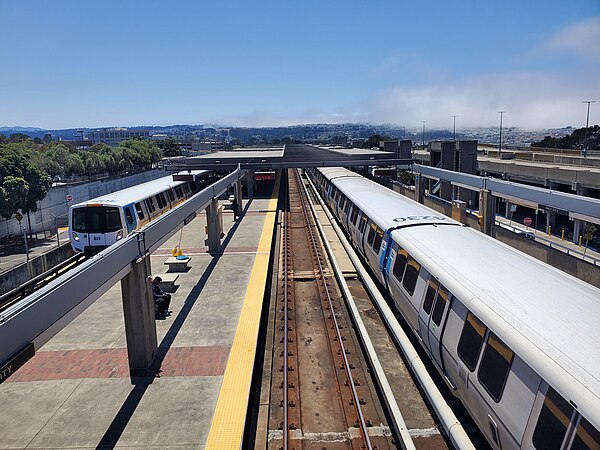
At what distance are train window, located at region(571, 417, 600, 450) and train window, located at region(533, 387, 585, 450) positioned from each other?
0.42 feet

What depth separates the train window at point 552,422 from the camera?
4.29 meters

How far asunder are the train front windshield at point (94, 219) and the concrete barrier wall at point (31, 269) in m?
1.44

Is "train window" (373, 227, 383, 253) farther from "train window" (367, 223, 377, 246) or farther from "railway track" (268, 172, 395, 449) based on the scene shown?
"railway track" (268, 172, 395, 449)

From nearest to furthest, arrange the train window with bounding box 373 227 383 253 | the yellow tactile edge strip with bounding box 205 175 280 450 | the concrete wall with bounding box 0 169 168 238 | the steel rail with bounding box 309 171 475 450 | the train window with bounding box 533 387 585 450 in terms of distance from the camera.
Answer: the train window with bounding box 533 387 585 450 → the steel rail with bounding box 309 171 475 450 → the yellow tactile edge strip with bounding box 205 175 280 450 → the train window with bounding box 373 227 383 253 → the concrete wall with bounding box 0 169 168 238

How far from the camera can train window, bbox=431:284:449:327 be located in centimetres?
737

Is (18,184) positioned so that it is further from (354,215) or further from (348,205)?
(354,215)

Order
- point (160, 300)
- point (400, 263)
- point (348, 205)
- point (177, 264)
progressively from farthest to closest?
point (348, 205) → point (177, 264) → point (160, 300) → point (400, 263)

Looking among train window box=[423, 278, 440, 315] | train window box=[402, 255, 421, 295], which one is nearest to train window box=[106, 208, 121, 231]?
train window box=[402, 255, 421, 295]

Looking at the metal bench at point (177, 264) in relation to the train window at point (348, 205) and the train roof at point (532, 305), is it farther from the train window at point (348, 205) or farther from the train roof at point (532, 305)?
the train roof at point (532, 305)

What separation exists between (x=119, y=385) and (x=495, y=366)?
667 cm

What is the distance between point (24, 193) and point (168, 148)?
243 ft

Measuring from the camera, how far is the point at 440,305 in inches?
296

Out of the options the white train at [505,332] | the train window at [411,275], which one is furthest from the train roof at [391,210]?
the train window at [411,275]

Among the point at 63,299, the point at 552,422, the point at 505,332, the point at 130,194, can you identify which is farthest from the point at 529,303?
the point at 130,194
